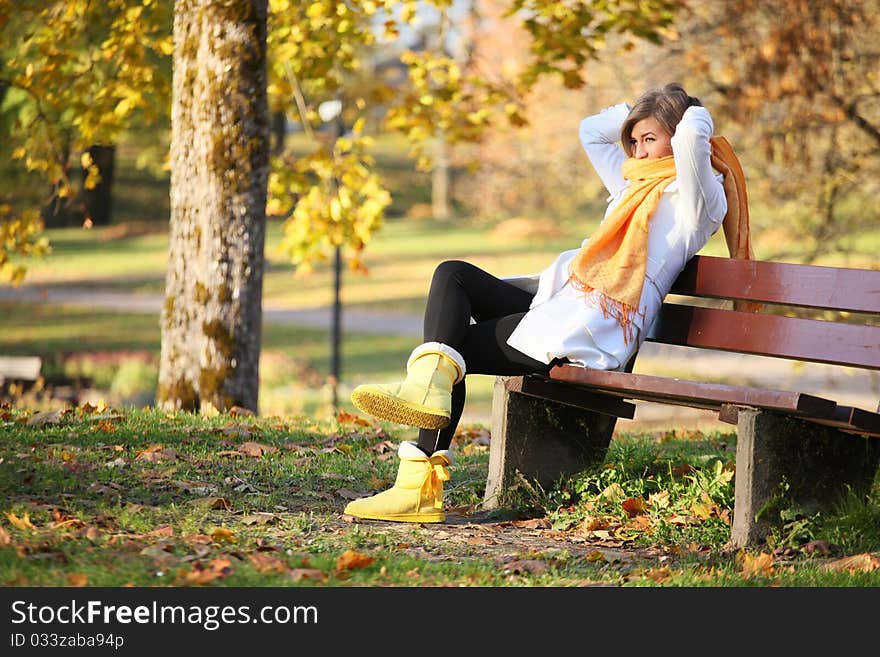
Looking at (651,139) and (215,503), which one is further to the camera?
(651,139)

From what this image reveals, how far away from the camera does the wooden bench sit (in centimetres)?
395

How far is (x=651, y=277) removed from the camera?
4.48 m

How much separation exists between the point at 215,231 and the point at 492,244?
24.6m

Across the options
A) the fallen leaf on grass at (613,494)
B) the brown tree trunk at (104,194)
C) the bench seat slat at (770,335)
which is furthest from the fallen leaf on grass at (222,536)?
the brown tree trunk at (104,194)

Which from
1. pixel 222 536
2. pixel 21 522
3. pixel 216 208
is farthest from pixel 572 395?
pixel 216 208

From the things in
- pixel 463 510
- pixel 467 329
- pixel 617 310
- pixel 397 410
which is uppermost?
pixel 617 310

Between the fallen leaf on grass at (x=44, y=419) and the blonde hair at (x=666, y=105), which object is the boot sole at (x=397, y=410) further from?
the fallen leaf on grass at (x=44, y=419)

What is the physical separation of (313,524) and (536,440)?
37.7 inches

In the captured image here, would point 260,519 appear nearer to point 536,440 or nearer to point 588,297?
point 536,440

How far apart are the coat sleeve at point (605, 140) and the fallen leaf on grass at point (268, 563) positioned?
2.20m

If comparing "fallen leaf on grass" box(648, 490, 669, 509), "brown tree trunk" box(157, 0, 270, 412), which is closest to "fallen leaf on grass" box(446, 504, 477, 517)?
"fallen leaf on grass" box(648, 490, 669, 509)
